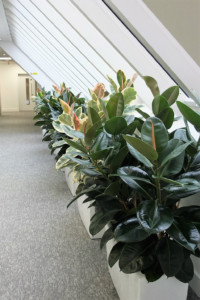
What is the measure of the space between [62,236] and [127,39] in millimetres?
1694

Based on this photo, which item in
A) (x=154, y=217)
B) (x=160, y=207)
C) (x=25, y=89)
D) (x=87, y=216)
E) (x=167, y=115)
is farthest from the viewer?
(x=25, y=89)

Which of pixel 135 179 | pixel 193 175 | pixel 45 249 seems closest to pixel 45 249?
pixel 45 249

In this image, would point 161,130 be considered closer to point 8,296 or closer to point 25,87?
point 8,296

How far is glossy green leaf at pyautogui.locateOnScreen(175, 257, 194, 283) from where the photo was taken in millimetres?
1398

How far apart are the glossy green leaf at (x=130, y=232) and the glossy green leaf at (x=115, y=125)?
40cm

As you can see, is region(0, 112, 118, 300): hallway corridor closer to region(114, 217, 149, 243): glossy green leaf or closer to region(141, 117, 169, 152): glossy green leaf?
region(114, 217, 149, 243): glossy green leaf

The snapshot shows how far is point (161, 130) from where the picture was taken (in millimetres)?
1184

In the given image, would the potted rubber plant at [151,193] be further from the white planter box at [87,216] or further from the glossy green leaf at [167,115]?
the white planter box at [87,216]

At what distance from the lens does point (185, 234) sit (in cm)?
120

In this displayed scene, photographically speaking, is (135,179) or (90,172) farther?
(90,172)

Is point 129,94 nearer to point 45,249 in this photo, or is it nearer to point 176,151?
point 176,151

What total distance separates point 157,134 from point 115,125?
10.7 inches

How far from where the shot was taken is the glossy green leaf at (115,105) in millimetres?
1495

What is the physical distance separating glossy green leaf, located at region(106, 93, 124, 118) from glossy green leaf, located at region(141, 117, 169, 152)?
343 mm
